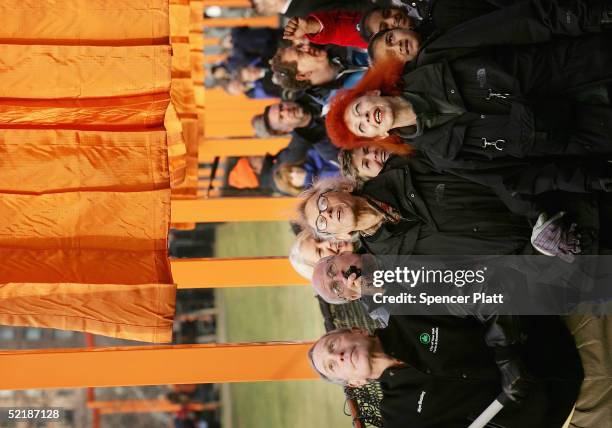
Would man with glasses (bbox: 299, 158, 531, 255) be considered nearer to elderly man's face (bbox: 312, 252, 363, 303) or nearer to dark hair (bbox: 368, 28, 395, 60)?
elderly man's face (bbox: 312, 252, 363, 303)

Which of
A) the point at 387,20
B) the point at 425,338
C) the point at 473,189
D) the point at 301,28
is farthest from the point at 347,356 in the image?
the point at 301,28

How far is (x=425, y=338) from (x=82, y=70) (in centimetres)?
160

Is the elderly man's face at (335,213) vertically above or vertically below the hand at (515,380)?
above

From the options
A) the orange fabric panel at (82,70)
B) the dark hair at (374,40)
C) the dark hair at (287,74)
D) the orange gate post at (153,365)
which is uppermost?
the dark hair at (287,74)

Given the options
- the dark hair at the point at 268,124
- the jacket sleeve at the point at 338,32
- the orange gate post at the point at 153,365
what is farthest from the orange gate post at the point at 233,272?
the jacket sleeve at the point at 338,32

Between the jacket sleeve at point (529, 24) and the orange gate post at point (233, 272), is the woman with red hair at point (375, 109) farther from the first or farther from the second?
the orange gate post at point (233, 272)

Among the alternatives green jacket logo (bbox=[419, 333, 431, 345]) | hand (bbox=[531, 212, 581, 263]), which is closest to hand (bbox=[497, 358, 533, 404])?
green jacket logo (bbox=[419, 333, 431, 345])

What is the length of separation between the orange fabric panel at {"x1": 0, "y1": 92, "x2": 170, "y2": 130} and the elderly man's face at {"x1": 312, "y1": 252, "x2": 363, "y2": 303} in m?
0.83

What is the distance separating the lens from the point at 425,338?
2.38 m

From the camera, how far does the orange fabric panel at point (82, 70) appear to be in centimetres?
250

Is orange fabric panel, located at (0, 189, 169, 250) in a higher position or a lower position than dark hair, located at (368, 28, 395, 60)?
lower

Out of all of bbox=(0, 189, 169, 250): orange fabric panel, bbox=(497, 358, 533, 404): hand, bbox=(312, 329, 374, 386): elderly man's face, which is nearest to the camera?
bbox=(497, 358, 533, 404): hand

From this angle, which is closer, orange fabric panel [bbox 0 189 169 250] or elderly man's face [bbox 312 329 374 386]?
elderly man's face [bbox 312 329 374 386]

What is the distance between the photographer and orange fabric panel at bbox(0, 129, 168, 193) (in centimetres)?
247
